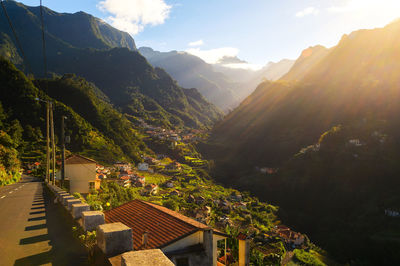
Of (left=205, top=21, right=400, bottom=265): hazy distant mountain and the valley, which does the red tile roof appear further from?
(left=205, top=21, right=400, bottom=265): hazy distant mountain

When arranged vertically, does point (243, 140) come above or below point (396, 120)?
below

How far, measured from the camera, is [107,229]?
393cm

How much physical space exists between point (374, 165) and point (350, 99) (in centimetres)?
4740

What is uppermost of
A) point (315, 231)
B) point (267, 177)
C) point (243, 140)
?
point (243, 140)

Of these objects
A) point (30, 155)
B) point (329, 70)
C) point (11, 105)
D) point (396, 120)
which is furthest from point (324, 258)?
point (329, 70)

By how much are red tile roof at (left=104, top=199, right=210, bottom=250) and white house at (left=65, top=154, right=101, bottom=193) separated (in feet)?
45.2

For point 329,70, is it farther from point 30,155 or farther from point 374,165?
point 30,155

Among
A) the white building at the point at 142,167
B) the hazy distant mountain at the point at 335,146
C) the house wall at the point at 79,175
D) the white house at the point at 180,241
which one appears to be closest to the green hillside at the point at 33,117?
the white building at the point at 142,167

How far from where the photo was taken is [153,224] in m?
9.14

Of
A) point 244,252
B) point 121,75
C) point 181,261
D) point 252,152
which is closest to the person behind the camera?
point 181,261

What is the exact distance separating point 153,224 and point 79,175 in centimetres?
1705

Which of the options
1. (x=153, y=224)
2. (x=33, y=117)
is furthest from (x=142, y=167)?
(x=153, y=224)

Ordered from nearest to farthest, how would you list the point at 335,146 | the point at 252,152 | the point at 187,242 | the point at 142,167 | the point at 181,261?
the point at 181,261, the point at 187,242, the point at 142,167, the point at 335,146, the point at 252,152

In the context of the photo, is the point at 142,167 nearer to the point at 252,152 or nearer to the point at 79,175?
the point at 79,175
